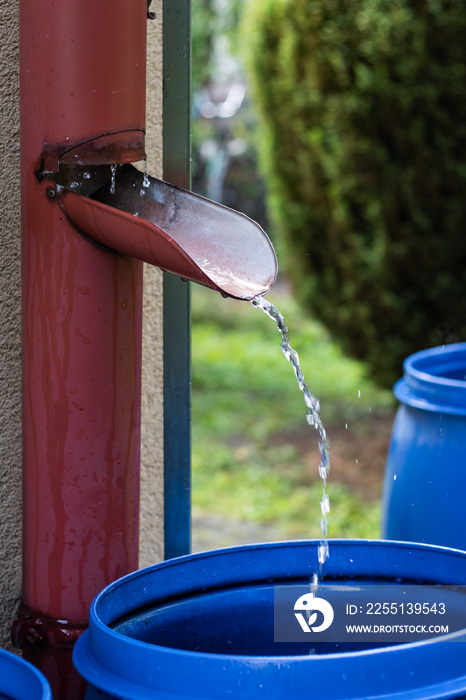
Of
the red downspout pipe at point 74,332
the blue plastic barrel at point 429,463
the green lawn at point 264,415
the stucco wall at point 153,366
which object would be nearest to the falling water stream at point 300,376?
the red downspout pipe at point 74,332

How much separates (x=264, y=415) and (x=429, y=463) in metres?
4.01

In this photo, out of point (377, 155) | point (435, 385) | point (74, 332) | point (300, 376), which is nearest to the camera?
point (74, 332)

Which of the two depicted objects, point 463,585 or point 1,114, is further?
point 1,114

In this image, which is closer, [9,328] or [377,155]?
[9,328]

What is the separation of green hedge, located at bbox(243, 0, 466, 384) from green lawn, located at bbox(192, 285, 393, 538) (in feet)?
1.56

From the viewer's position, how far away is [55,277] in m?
1.10

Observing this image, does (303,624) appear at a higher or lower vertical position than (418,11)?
lower

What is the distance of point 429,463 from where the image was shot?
1806 mm

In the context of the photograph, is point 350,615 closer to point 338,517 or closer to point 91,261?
point 91,261

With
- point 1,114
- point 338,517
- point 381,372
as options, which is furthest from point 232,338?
point 1,114

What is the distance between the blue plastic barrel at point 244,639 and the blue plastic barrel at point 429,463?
616 millimetres

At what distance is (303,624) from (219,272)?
453 millimetres

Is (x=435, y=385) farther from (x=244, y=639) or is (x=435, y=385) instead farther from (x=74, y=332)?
(x=74, y=332)

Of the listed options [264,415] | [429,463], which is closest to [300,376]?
[429,463]
